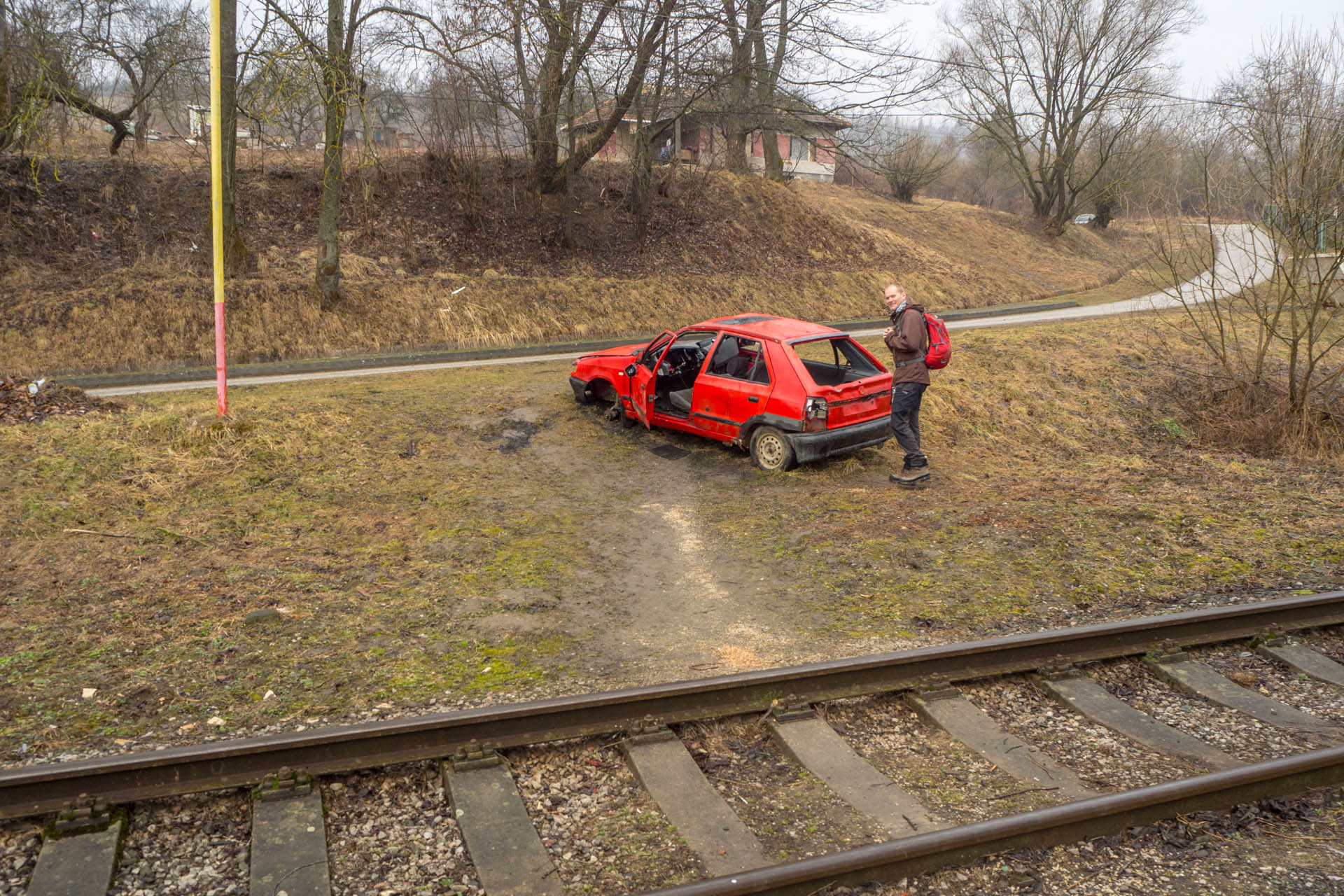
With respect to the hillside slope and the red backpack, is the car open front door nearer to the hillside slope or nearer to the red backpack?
the red backpack

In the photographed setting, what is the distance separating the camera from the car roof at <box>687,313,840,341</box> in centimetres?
1039

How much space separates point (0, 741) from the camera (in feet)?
15.9

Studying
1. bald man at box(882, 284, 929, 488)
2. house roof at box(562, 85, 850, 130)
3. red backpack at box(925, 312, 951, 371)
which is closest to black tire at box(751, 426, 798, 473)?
bald man at box(882, 284, 929, 488)

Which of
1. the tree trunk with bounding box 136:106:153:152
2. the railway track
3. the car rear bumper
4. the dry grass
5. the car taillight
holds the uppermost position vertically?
the tree trunk with bounding box 136:106:153:152

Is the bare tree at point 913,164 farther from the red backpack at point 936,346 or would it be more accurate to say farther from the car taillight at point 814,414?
the car taillight at point 814,414

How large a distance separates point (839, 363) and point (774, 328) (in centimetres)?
94

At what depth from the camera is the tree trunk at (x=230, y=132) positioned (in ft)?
61.2

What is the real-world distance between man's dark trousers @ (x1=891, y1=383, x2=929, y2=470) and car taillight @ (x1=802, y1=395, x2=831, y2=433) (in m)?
0.79

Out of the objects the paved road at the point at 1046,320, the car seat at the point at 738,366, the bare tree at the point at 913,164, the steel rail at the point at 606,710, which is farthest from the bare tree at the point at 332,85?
the bare tree at the point at 913,164

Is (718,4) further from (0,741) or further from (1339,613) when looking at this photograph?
(0,741)

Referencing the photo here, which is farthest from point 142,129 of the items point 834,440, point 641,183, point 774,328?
point 834,440

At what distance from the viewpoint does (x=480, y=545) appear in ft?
27.1

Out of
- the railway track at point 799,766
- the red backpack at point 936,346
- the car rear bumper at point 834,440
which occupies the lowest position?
the railway track at point 799,766

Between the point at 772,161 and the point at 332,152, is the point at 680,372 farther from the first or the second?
the point at 772,161
